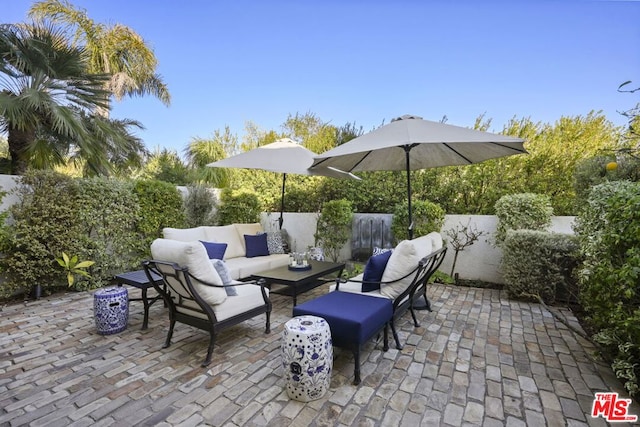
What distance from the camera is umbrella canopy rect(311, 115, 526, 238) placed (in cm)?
306

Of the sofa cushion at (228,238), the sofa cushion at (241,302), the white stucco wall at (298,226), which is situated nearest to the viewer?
the sofa cushion at (241,302)

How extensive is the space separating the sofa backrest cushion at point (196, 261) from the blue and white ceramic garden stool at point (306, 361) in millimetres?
990

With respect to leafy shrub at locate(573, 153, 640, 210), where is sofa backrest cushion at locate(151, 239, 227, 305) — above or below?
below

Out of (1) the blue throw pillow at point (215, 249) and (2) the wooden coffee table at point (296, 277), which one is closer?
(2) the wooden coffee table at point (296, 277)

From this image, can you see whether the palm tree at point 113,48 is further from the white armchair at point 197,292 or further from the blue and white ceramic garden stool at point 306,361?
the blue and white ceramic garden stool at point 306,361

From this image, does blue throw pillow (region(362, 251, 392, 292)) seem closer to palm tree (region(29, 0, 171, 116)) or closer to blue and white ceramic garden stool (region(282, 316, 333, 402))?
blue and white ceramic garden stool (region(282, 316, 333, 402))

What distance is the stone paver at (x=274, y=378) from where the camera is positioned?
203cm

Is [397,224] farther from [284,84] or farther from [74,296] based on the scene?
[284,84]

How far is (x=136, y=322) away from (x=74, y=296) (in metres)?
1.99

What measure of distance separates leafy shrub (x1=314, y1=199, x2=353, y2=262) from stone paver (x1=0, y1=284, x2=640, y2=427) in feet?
10.1

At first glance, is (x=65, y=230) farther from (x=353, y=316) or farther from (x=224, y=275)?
(x=353, y=316)

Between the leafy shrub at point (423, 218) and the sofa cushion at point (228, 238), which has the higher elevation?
the leafy shrub at point (423, 218)

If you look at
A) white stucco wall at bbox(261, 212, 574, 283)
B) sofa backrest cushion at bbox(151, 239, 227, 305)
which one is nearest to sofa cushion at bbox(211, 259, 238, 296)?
sofa backrest cushion at bbox(151, 239, 227, 305)

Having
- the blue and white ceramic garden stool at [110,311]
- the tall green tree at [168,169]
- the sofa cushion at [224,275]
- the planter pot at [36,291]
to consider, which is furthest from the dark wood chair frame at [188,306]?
the tall green tree at [168,169]
